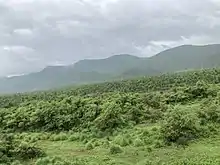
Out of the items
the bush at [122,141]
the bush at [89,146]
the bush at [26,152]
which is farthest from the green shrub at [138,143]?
the bush at [26,152]

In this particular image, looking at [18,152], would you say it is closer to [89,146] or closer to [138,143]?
[89,146]

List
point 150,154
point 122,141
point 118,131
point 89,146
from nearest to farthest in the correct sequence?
point 150,154
point 122,141
point 89,146
point 118,131

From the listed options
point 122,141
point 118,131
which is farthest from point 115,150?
point 118,131

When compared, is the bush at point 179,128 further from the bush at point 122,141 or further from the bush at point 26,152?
the bush at point 26,152

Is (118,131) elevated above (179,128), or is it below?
below

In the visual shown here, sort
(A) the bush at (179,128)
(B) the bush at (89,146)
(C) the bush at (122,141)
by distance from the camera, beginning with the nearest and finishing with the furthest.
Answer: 1. (A) the bush at (179,128)
2. (C) the bush at (122,141)
3. (B) the bush at (89,146)

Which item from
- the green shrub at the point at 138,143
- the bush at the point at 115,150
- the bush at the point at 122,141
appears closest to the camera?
the bush at the point at 115,150

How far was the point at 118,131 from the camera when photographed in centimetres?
3055

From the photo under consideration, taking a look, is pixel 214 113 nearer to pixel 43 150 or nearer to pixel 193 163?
pixel 193 163

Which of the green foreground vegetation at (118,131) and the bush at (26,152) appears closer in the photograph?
the green foreground vegetation at (118,131)

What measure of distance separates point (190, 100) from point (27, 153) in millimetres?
18411

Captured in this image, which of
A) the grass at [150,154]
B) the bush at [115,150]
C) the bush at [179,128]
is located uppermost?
the bush at [179,128]

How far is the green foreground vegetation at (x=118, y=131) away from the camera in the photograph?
76.4 feet

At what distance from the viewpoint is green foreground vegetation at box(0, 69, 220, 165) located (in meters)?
23.3
